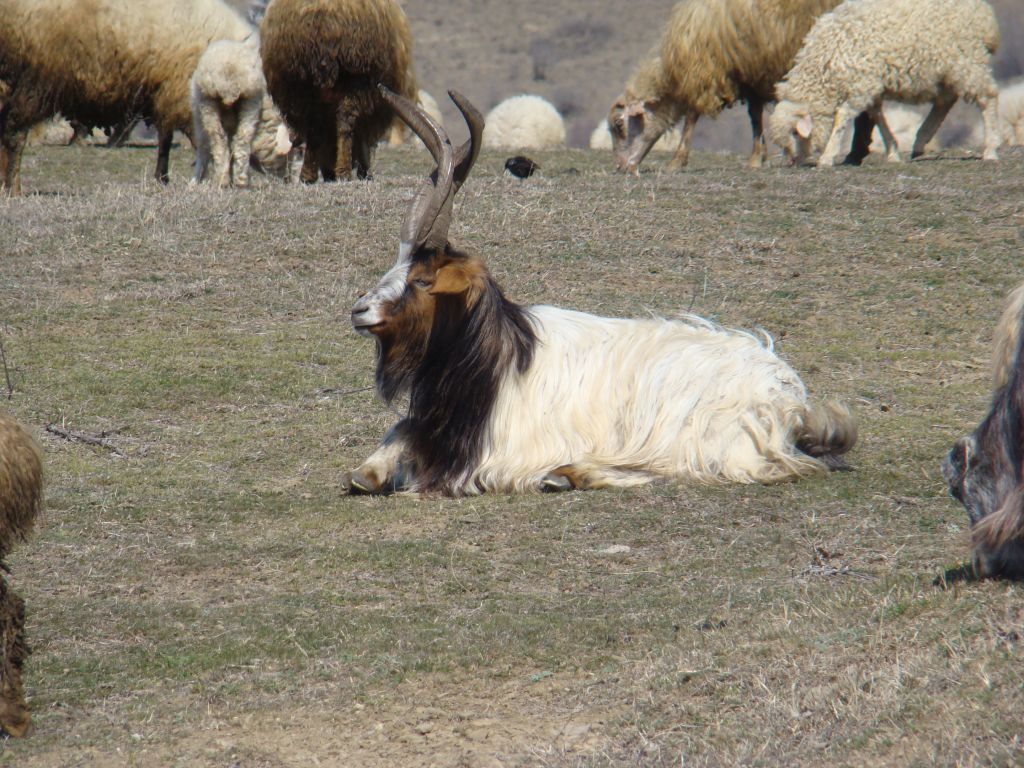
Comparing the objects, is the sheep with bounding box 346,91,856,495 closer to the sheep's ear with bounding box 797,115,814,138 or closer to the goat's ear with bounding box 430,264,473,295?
the goat's ear with bounding box 430,264,473,295

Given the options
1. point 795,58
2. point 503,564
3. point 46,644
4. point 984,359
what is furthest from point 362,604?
point 795,58

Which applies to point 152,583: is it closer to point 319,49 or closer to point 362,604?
point 362,604

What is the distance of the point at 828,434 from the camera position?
689cm

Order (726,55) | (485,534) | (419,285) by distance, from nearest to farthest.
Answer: (485,534) < (419,285) < (726,55)

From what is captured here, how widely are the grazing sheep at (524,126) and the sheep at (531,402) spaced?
2233cm

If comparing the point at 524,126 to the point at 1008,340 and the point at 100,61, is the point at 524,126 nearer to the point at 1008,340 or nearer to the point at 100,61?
the point at 100,61

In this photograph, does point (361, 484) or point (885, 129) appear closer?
point (361, 484)

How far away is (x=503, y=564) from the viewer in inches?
223

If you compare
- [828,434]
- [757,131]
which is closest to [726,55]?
[757,131]

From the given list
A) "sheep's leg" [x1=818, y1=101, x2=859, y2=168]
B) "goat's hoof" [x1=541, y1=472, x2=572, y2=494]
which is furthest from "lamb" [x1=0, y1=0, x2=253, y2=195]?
"goat's hoof" [x1=541, y1=472, x2=572, y2=494]

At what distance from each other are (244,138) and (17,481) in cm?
1094

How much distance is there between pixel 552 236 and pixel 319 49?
3.73 metres

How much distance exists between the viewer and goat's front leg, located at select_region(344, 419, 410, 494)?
22.1ft

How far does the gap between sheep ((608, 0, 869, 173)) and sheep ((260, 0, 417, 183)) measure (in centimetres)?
326
